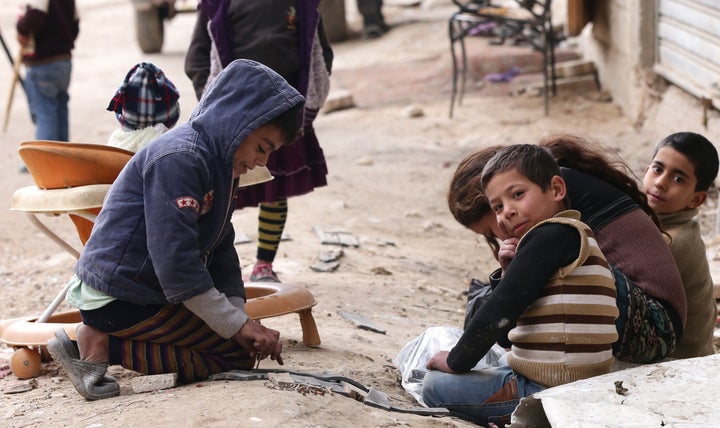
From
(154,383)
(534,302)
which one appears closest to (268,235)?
(154,383)

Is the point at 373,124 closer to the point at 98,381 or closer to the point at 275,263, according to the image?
the point at 275,263

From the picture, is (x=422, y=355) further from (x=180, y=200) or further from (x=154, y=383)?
(x=180, y=200)

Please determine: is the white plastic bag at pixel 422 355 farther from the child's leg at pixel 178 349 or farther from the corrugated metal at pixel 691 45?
the corrugated metal at pixel 691 45

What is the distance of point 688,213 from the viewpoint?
3.69 meters

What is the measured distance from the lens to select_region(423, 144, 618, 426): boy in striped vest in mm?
2832

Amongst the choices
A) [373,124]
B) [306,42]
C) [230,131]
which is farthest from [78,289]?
[373,124]

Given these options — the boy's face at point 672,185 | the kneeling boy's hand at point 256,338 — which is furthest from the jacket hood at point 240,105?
the boy's face at point 672,185

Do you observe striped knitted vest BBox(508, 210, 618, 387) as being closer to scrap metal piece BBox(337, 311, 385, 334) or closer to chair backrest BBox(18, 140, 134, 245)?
scrap metal piece BBox(337, 311, 385, 334)

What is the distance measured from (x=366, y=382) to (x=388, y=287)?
1.86 m

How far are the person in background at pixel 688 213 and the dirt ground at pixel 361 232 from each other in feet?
2.43

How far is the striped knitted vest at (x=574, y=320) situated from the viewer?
2.85 m

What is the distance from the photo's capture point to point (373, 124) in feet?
34.2

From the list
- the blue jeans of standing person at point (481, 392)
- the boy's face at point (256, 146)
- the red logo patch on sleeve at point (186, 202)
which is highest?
the boy's face at point (256, 146)

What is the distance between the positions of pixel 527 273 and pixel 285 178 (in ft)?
7.31
